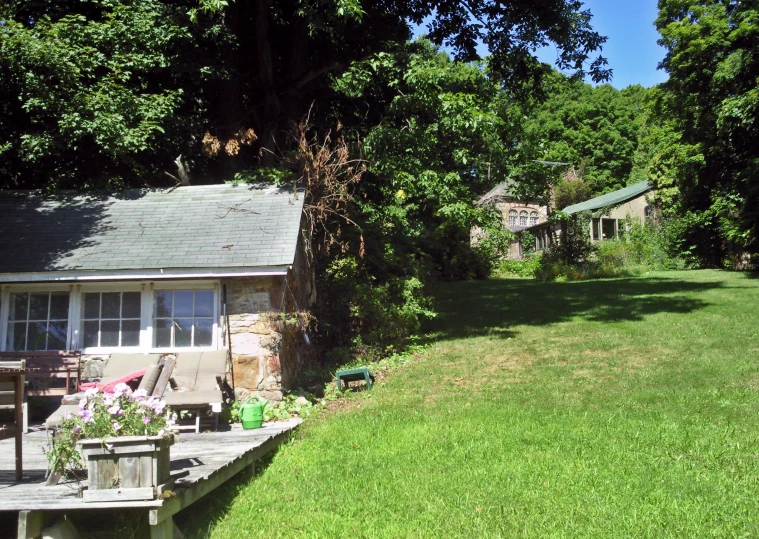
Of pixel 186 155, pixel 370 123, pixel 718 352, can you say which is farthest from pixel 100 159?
pixel 718 352

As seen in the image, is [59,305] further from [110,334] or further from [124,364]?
[124,364]

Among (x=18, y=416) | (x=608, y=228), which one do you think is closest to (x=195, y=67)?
(x=18, y=416)

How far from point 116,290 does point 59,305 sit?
97cm

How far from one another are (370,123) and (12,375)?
12804 millimetres

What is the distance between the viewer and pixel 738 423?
786cm

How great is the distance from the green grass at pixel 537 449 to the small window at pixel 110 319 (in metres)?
3.34

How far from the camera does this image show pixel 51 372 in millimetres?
10195

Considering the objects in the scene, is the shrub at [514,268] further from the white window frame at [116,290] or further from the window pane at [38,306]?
the window pane at [38,306]

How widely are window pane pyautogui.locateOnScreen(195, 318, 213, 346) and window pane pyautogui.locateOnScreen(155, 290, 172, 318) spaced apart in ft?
1.62

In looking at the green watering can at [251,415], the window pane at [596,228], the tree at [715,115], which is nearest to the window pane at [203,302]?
the green watering can at [251,415]

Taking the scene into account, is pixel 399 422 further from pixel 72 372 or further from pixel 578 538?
pixel 72 372

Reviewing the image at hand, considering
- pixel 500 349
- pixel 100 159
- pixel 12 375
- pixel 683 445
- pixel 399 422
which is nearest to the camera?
pixel 12 375

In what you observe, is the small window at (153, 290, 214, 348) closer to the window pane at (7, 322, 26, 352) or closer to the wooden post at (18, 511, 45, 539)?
the window pane at (7, 322, 26, 352)

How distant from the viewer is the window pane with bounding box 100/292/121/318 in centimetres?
1052
